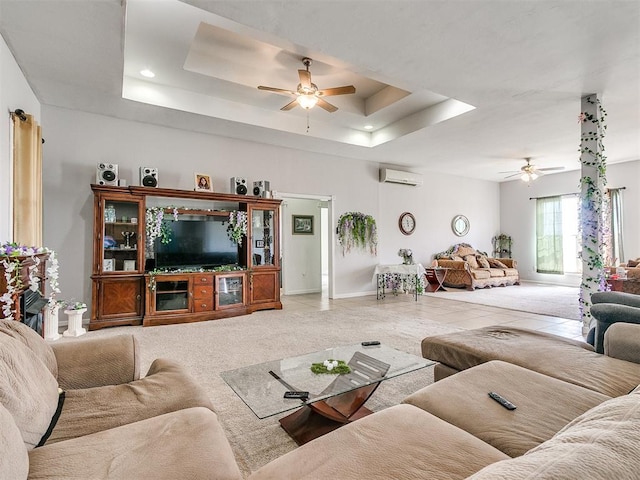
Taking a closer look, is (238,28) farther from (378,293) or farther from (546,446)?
(378,293)

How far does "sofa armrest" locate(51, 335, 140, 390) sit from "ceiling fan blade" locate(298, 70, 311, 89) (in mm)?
3151

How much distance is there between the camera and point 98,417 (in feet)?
4.64

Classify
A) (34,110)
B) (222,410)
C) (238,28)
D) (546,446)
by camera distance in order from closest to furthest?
(546,446) < (222,410) < (238,28) < (34,110)

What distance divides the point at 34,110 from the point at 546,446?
18.3ft

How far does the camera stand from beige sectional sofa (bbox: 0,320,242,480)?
102 centimetres

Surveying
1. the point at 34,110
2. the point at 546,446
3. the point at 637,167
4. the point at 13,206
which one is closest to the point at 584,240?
the point at 546,446

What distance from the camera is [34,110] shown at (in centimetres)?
406

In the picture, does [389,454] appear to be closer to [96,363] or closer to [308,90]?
[96,363]


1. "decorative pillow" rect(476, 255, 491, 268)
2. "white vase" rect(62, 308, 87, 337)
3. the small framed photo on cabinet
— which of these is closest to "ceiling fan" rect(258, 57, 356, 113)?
the small framed photo on cabinet

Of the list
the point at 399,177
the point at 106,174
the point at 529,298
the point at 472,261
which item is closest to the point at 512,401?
the point at 106,174

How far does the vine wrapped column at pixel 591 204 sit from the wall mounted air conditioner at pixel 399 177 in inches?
148

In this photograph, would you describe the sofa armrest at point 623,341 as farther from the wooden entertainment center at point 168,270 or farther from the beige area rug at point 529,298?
the wooden entertainment center at point 168,270

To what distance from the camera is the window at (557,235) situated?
28.8ft

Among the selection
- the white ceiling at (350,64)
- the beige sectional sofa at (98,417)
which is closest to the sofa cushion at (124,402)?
the beige sectional sofa at (98,417)
